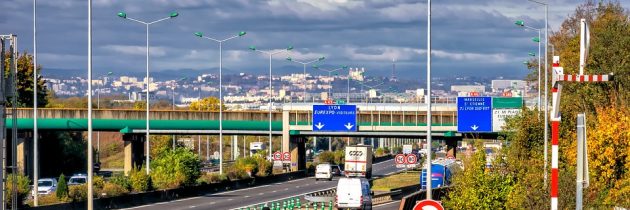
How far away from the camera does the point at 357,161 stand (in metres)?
97.4

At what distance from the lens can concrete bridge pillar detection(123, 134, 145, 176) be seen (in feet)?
321

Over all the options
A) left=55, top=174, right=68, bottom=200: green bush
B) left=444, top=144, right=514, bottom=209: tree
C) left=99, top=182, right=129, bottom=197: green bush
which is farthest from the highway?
left=444, top=144, right=514, bottom=209: tree

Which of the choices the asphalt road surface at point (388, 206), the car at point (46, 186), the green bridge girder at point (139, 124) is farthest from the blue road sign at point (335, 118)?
the car at point (46, 186)

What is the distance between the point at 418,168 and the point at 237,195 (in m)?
49.8

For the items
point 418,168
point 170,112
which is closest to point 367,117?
point 170,112

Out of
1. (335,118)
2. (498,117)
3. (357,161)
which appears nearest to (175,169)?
(498,117)

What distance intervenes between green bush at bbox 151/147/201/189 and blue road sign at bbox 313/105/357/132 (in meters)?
17.5

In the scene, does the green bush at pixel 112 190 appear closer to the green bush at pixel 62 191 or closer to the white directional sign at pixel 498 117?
the green bush at pixel 62 191

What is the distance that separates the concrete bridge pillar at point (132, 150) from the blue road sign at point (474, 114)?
29.7 meters

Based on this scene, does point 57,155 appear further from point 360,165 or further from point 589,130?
point 589,130

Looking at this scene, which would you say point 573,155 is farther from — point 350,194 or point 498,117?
point 498,117

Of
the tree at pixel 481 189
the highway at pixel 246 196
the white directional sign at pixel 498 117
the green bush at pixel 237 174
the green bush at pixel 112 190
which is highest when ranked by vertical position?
the white directional sign at pixel 498 117

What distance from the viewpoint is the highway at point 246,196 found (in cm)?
6392

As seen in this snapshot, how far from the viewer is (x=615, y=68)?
168 feet
